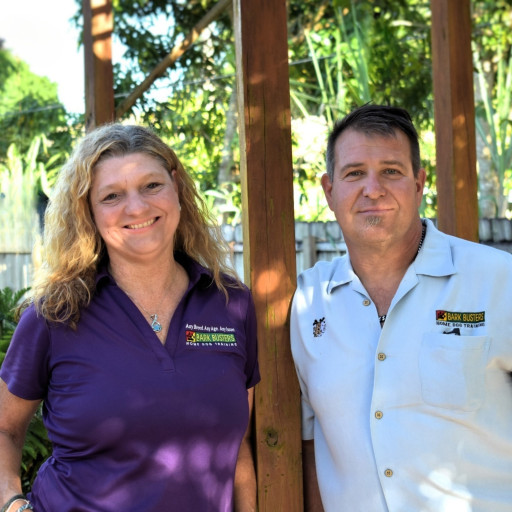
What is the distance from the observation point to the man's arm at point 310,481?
238 centimetres

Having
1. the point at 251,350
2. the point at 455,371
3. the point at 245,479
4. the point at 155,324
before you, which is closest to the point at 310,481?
the point at 245,479

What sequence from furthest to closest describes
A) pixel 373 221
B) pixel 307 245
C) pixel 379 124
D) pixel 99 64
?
pixel 307 245
pixel 99 64
pixel 379 124
pixel 373 221

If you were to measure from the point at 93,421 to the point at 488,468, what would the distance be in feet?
3.22

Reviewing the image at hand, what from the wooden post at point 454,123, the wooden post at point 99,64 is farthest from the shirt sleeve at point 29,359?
the wooden post at point 99,64

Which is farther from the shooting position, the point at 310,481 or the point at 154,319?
the point at 310,481

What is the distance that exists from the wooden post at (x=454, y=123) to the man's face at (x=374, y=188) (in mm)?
766

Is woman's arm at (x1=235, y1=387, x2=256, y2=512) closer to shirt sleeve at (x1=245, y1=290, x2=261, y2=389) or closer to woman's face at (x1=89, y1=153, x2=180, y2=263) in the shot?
shirt sleeve at (x1=245, y1=290, x2=261, y2=389)

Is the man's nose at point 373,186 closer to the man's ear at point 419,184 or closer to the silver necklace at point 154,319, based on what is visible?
the man's ear at point 419,184

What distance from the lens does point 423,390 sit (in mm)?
2041

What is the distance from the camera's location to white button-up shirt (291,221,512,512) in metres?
2.02

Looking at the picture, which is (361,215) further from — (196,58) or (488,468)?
(196,58)

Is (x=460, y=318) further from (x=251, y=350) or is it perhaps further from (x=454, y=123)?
(x=454, y=123)

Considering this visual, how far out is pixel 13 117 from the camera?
12227 mm

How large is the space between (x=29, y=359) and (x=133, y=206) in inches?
17.8
